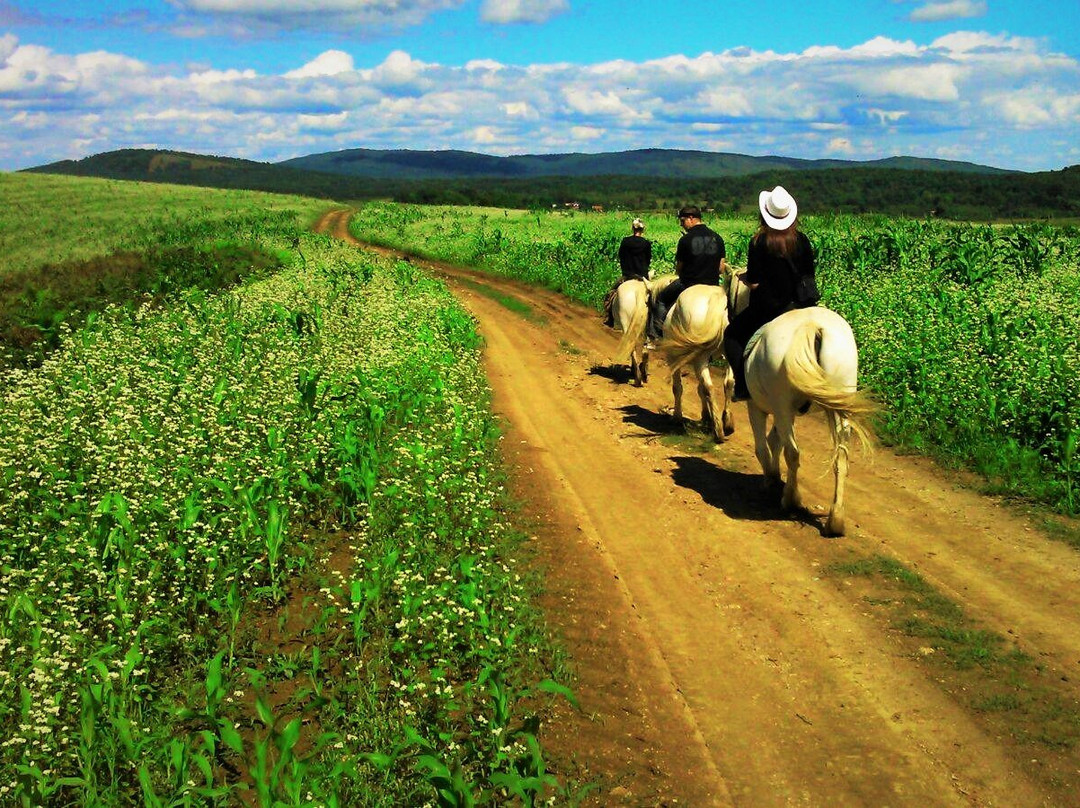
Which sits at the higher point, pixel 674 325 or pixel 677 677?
pixel 674 325

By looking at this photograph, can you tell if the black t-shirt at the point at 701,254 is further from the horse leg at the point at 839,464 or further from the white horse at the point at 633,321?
the horse leg at the point at 839,464

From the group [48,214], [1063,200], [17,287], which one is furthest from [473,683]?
[1063,200]

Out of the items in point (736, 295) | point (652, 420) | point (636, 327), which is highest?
point (736, 295)

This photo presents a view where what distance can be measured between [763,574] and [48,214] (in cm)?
6350

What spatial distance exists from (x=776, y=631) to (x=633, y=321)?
7842mm

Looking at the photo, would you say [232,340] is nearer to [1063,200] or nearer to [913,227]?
[913,227]

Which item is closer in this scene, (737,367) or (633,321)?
(737,367)

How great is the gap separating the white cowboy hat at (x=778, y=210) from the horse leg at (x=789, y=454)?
186cm

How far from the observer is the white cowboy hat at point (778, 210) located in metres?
8.94

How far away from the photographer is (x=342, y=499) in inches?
339

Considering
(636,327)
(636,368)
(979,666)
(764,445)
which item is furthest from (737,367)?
(636,368)

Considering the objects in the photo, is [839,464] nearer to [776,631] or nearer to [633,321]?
[776,631]

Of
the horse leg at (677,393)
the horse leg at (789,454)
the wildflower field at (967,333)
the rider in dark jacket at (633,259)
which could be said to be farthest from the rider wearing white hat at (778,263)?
the rider in dark jacket at (633,259)

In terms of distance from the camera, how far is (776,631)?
21.6 feet
